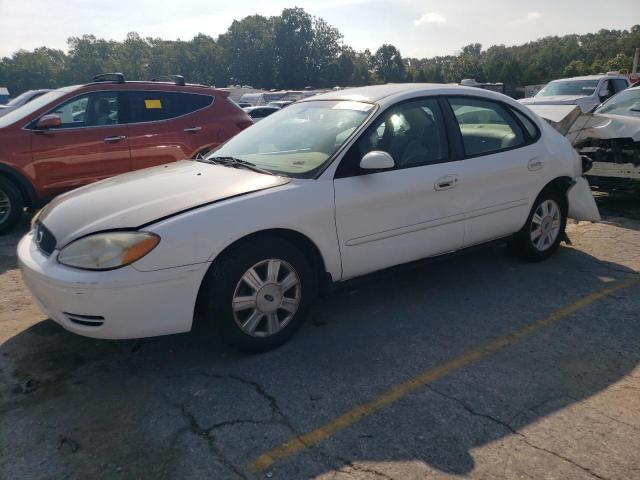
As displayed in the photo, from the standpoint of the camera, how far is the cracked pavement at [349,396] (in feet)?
7.84

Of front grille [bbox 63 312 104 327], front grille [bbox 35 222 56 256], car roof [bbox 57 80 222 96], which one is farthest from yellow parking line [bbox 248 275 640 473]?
car roof [bbox 57 80 222 96]

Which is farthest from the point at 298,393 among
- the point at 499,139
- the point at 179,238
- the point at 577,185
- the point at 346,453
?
the point at 577,185

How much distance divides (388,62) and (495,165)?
105793 millimetres

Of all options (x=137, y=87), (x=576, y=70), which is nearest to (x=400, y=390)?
(x=137, y=87)

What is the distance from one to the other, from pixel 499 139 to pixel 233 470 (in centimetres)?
344

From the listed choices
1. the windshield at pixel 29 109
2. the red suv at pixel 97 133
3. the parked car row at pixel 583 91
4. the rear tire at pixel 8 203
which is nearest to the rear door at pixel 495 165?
the red suv at pixel 97 133

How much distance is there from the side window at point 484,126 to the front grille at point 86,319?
2.93m

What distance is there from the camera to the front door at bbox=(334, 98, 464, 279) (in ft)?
11.6

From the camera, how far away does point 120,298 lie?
2.79m

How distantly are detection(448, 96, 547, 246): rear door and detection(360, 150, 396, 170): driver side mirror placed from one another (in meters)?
0.87

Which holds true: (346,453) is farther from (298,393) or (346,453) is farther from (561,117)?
(561,117)

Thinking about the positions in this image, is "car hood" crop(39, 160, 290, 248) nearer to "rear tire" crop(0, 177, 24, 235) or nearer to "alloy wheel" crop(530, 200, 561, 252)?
"alloy wheel" crop(530, 200, 561, 252)

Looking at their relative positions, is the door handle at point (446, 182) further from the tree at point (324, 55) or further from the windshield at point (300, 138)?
the tree at point (324, 55)

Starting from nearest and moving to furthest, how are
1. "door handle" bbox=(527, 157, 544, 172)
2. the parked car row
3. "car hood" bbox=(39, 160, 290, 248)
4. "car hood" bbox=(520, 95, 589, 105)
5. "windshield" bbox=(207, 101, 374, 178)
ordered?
"car hood" bbox=(39, 160, 290, 248) < "windshield" bbox=(207, 101, 374, 178) < "door handle" bbox=(527, 157, 544, 172) < "car hood" bbox=(520, 95, 589, 105) < the parked car row
